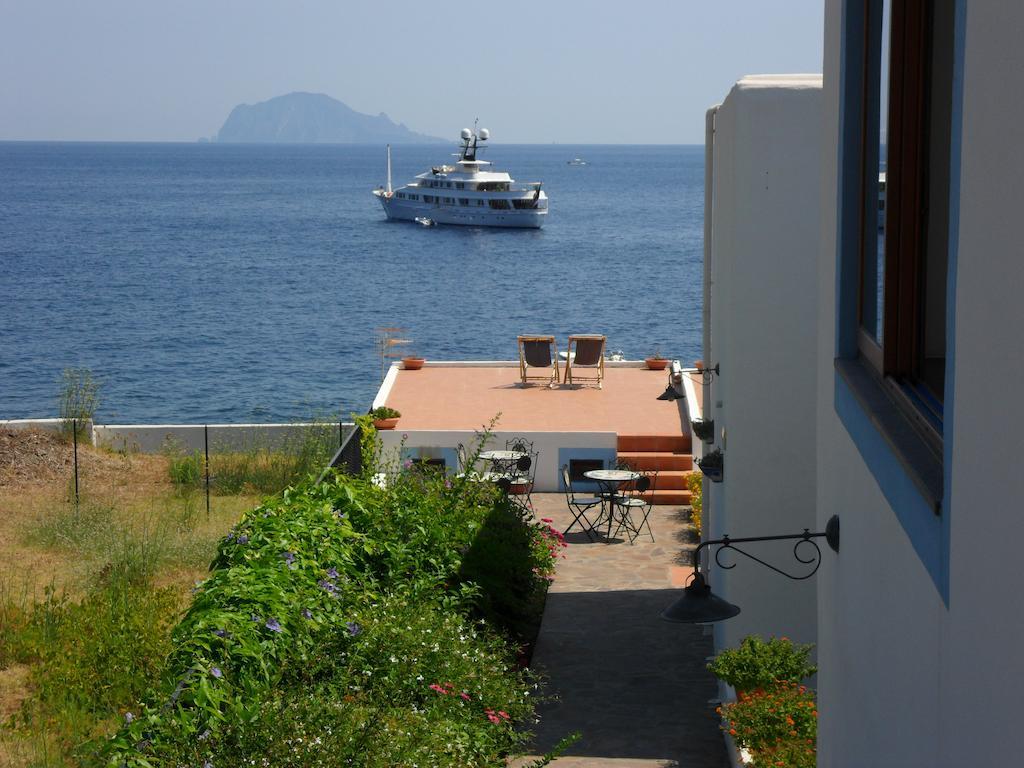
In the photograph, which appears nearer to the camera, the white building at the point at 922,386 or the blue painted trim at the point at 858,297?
the white building at the point at 922,386

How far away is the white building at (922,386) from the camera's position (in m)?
2.10

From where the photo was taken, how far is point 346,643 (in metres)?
7.69

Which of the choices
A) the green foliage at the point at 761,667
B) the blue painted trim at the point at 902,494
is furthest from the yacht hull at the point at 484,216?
Result: the blue painted trim at the point at 902,494

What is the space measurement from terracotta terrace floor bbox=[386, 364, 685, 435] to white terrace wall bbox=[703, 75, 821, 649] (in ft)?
28.8

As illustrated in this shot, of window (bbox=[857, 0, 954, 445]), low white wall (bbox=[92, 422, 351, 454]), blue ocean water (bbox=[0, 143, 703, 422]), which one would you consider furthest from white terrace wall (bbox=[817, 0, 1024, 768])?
blue ocean water (bbox=[0, 143, 703, 422])

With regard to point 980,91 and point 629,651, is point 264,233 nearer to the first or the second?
point 629,651

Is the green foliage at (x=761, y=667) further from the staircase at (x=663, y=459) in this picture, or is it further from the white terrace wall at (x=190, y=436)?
the white terrace wall at (x=190, y=436)

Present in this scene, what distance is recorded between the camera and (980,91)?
2.29 metres

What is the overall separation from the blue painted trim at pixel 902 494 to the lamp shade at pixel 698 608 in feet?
4.68

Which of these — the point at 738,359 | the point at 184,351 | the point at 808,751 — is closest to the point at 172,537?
the point at 738,359

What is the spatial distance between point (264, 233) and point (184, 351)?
52.2 meters

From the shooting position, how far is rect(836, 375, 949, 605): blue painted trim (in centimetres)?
272

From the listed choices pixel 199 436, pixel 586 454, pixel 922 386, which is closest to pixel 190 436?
pixel 199 436

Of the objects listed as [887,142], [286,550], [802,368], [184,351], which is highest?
[887,142]
